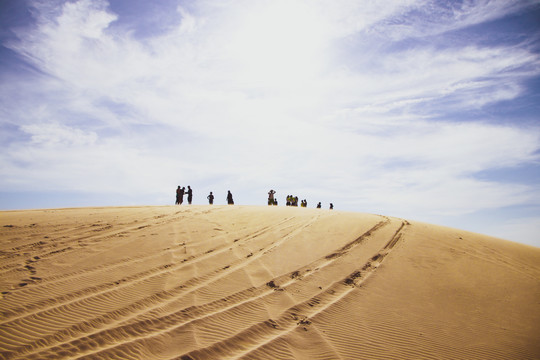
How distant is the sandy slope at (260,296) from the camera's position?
3.46 meters

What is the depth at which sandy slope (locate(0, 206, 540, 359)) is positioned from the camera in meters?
3.46

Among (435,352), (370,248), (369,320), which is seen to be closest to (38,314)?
(369,320)

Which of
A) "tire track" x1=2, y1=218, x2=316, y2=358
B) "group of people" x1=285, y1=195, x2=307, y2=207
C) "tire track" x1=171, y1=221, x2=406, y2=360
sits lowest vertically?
"tire track" x1=171, y1=221, x2=406, y2=360

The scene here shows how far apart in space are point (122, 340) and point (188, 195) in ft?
56.1

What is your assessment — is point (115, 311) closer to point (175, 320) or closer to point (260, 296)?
point (175, 320)

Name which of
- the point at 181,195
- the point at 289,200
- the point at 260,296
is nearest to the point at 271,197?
the point at 289,200

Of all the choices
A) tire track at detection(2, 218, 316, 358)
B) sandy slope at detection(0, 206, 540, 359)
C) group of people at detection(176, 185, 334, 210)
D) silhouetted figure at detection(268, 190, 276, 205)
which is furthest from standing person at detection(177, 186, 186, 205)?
tire track at detection(2, 218, 316, 358)

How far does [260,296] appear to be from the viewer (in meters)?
4.50

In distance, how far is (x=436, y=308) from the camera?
4418mm

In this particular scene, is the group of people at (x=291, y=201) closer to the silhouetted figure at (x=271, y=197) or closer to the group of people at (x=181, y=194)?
the silhouetted figure at (x=271, y=197)

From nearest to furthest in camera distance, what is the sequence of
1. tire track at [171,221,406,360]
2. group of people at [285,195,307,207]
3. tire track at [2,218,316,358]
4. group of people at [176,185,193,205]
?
1. tire track at [171,221,406,360]
2. tire track at [2,218,316,358]
3. group of people at [176,185,193,205]
4. group of people at [285,195,307,207]

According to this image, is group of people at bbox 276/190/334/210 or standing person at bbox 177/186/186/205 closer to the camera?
standing person at bbox 177/186/186/205

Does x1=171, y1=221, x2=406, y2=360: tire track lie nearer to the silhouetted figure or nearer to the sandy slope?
the sandy slope

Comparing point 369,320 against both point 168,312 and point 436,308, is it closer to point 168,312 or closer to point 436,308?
point 436,308
